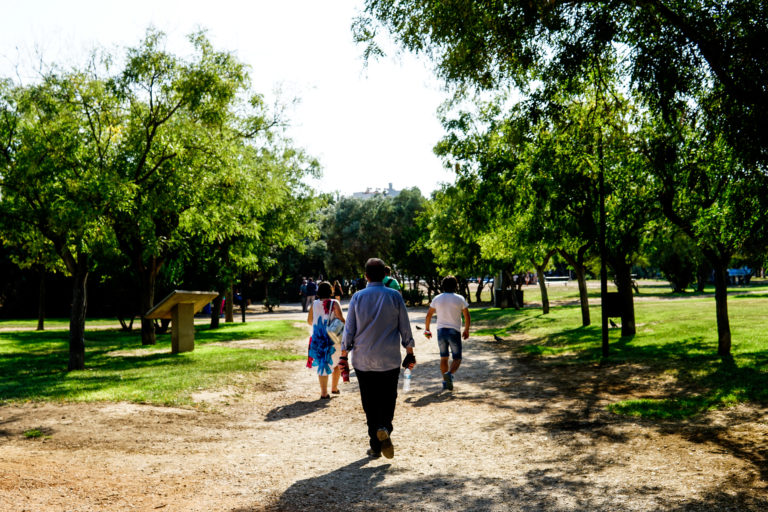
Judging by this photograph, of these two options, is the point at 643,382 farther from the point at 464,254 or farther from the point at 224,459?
the point at 464,254

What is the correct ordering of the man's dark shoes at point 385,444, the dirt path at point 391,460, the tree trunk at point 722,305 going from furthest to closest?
the tree trunk at point 722,305 < the man's dark shoes at point 385,444 < the dirt path at point 391,460

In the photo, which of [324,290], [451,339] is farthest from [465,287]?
[324,290]

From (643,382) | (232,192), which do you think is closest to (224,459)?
(643,382)

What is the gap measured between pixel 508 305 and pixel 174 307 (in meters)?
25.3

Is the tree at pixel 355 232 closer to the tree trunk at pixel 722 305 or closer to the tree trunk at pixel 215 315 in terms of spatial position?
the tree trunk at pixel 215 315

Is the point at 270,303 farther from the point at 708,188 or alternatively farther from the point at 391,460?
the point at 391,460

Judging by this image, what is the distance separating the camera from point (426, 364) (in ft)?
47.2

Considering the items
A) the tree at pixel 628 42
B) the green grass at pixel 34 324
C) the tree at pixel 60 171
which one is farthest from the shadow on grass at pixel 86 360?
the tree at pixel 628 42

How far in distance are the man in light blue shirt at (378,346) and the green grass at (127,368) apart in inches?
171

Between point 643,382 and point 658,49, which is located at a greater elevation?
point 658,49

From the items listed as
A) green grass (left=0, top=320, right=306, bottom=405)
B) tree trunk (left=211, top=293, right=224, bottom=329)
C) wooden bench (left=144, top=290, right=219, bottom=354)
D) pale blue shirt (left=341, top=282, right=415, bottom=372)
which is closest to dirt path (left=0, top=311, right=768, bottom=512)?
green grass (left=0, top=320, right=306, bottom=405)

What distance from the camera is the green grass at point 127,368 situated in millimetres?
9969

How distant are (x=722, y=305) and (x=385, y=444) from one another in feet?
28.5

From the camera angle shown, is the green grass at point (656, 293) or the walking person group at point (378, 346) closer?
the walking person group at point (378, 346)
